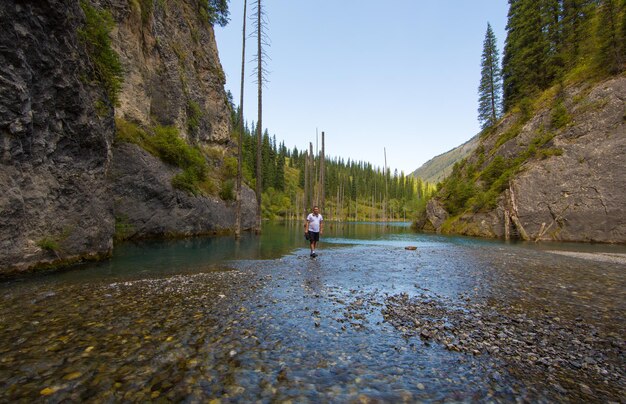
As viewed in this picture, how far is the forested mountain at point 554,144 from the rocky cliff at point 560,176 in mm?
80

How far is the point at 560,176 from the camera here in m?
30.1

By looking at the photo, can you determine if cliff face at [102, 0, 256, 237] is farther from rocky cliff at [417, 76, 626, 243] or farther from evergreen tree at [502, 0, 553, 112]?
evergreen tree at [502, 0, 553, 112]

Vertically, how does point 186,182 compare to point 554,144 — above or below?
below

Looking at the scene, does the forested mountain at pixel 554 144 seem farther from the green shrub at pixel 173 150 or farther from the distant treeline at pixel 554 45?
the green shrub at pixel 173 150

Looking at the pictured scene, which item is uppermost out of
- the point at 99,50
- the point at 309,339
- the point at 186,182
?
the point at 99,50

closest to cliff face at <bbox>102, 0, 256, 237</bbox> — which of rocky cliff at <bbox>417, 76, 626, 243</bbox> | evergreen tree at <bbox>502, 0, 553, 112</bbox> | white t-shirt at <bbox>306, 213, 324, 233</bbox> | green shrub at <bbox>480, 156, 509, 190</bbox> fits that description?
white t-shirt at <bbox>306, 213, 324, 233</bbox>

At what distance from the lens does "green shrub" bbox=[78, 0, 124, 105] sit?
49.1 ft

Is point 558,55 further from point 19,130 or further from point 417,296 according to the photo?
point 19,130

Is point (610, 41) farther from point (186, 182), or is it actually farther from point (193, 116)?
point (193, 116)

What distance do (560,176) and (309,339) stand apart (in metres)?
35.1

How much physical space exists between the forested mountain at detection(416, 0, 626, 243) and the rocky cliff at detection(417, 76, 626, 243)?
0.08 m

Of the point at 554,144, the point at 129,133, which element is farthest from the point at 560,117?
the point at 129,133

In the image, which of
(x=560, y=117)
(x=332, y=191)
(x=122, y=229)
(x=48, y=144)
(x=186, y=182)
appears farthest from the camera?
(x=332, y=191)

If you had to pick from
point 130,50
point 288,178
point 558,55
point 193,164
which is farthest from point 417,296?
point 288,178
